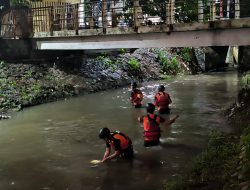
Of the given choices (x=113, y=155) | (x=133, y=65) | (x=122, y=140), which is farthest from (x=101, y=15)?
(x=113, y=155)

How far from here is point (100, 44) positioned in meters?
19.5

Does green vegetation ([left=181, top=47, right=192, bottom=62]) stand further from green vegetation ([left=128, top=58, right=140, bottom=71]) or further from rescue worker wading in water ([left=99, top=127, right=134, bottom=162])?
rescue worker wading in water ([left=99, top=127, right=134, bottom=162])

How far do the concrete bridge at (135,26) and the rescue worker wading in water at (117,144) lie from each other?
6.99 meters

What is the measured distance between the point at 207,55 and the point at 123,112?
18.9 m

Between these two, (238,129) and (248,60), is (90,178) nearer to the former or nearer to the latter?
(238,129)

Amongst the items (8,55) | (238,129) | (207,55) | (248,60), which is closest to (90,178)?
(238,129)

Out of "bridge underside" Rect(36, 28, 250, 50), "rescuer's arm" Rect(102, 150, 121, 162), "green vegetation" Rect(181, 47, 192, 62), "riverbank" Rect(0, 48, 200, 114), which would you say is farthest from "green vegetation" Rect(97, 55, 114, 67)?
"rescuer's arm" Rect(102, 150, 121, 162)

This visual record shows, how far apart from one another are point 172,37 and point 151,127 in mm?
6666

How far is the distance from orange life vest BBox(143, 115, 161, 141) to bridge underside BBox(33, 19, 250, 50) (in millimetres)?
5734

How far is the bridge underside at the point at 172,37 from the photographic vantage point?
14617 mm

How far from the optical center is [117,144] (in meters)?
9.63

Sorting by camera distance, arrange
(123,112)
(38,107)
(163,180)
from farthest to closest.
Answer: (38,107) < (123,112) < (163,180)

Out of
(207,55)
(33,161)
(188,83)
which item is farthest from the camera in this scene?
(207,55)

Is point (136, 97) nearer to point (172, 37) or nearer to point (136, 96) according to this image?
point (136, 96)
